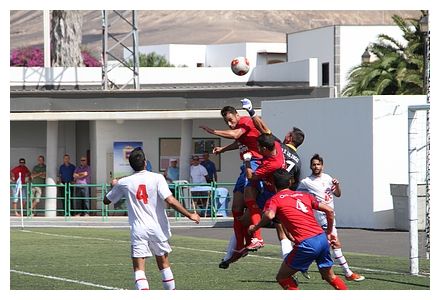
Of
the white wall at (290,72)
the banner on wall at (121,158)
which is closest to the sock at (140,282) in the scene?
the banner on wall at (121,158)

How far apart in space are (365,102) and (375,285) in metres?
15.1

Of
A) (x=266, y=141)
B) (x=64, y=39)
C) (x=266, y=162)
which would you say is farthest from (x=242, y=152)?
(x=64, y=39)

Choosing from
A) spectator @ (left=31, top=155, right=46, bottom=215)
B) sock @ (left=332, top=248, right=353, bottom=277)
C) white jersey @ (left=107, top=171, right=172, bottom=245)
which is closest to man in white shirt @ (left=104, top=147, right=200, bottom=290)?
white jersey @ (left=107, top=171, right=172, bottom=245)

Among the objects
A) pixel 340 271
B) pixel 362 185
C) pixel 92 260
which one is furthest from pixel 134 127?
pixel 340 271

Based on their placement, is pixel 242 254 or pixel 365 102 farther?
pixel 365 102

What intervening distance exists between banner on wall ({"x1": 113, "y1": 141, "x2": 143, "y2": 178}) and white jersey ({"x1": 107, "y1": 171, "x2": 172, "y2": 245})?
2561 centimetres

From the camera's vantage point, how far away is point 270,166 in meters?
16.4

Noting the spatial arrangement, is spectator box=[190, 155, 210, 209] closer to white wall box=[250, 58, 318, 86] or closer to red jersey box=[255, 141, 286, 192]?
white wall box=[250, 58, 318, 86]

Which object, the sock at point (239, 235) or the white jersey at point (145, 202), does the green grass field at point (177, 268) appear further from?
the white jersey at point (145, 202)

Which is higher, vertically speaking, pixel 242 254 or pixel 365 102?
pixel 365 102

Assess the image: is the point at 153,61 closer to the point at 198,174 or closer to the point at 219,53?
the point at 219,53
